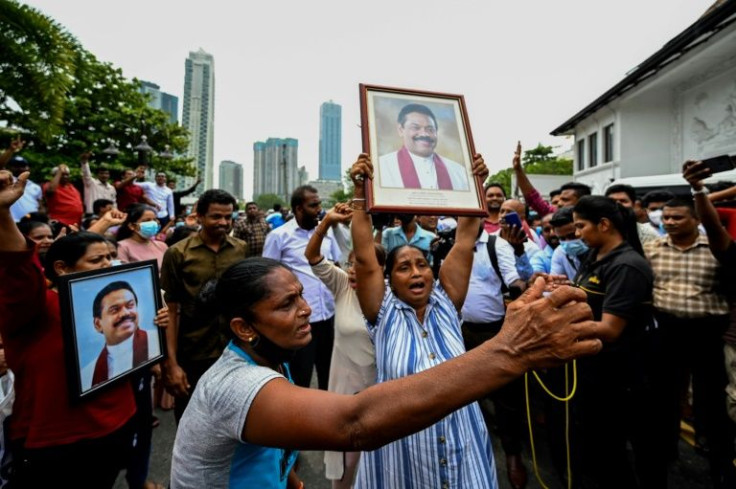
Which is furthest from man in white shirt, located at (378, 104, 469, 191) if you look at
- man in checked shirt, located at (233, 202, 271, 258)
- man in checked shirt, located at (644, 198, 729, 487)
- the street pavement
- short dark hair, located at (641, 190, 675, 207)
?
man in checked shirt, located at (233, 202, 271, 258)

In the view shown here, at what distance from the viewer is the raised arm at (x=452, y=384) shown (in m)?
1.03

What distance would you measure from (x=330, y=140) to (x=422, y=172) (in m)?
118

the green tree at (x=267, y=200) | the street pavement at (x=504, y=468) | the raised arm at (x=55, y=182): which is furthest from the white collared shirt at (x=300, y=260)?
the green tree at (x=267, y=200)

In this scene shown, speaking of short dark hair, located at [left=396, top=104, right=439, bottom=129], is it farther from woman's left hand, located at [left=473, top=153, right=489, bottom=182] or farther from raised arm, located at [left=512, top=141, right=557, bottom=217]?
raised arm, located at [left=512, top=141, right=557, bottom=217]

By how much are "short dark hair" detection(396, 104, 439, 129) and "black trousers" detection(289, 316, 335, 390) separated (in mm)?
2410

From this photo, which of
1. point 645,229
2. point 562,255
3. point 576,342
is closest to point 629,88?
point 645,229

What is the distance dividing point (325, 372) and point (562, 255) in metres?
2.71

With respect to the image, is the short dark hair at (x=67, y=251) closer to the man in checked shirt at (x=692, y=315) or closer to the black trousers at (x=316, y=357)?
the black trousers at (x=316, y=357)

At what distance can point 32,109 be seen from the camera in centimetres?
848

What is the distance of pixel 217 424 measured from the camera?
1.29m

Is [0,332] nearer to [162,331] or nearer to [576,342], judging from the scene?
[162,331]

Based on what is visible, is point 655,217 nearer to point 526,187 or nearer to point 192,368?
point 526,187

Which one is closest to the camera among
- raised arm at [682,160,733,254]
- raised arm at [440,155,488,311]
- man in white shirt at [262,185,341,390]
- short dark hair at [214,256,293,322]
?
short dark hair at [214,256,293,322]

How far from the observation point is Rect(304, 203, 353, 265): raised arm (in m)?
2.86
